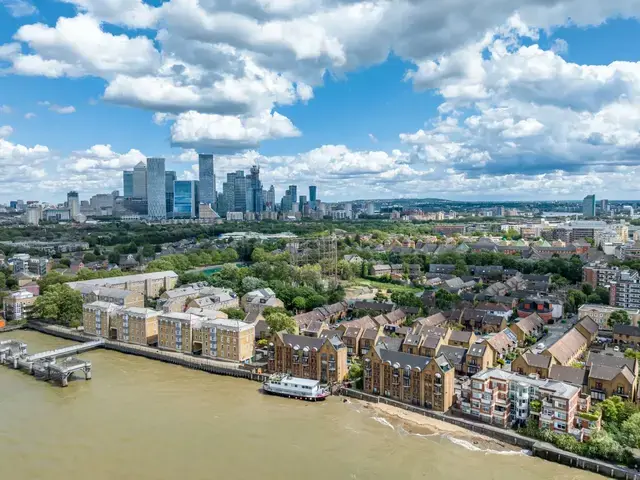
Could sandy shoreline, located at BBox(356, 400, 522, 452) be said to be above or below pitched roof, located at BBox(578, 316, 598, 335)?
below

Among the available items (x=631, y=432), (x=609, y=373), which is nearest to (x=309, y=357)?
(x=609, y=373)

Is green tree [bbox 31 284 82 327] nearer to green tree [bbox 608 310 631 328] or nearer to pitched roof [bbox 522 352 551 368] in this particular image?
pitched roof [bbox 522 352 551 368]

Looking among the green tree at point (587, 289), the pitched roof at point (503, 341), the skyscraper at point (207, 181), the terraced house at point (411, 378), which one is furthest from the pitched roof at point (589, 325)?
the skyscraper at point (207, 181)

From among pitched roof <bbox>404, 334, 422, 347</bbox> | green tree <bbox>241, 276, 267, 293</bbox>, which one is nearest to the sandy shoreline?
pitched roof <bbox>404, 334, 422, 347</bbox>

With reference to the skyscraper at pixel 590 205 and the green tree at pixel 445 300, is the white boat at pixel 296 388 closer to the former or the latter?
the green tree at pixel 445 300

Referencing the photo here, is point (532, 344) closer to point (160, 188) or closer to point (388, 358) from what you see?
point (388, 358)

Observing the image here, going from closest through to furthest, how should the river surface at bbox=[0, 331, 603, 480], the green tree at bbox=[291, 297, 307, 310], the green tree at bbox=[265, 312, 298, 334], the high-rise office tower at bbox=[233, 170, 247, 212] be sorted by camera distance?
the river surface at bbox=[0, 331, 603, 480], the green tree at bbox=[265, 312, 298, 334], the green tree at bbox=[291, 297, 307, 310], the high-rise office tower at bbox=[233, 170, 247, 212]

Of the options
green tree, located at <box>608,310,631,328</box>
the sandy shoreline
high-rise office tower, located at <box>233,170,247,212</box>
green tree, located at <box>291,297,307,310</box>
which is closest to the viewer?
the sandy shoreline
